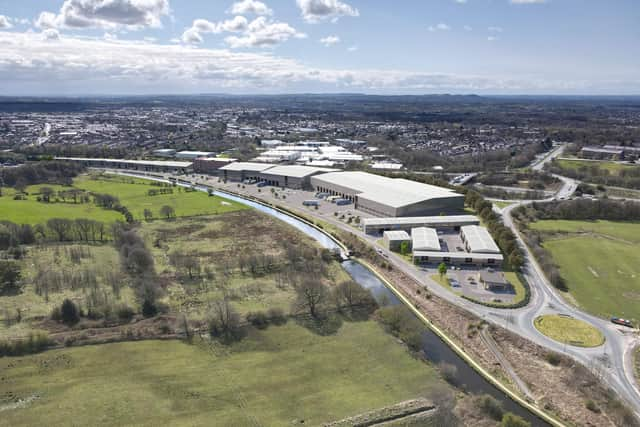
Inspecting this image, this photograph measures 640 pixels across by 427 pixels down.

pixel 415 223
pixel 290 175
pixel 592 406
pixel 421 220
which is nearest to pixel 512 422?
pixel 592 406

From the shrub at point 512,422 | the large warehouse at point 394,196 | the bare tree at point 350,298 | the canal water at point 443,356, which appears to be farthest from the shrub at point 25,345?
the large warehouse at point 394,196

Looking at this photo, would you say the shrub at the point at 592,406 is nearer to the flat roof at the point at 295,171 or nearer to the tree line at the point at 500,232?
the tree line at the point at 500,232

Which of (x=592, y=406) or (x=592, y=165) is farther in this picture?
(x=592, y=165)

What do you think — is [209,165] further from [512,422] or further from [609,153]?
[609,153]

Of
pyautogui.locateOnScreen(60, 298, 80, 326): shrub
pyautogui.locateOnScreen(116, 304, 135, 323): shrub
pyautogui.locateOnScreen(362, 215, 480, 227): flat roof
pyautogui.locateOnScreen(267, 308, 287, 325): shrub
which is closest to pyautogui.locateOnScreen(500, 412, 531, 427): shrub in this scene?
pyautogui.locateOnScreen(267, 308, 287, 325): shrub

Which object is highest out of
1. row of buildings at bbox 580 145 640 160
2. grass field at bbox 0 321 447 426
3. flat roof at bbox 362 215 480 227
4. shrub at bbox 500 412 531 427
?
row of buildings at bbox 580 145 640 160

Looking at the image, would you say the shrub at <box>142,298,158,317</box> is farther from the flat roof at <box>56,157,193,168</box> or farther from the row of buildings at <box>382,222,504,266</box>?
the flat roof at <box>56,157,193,168</box>
